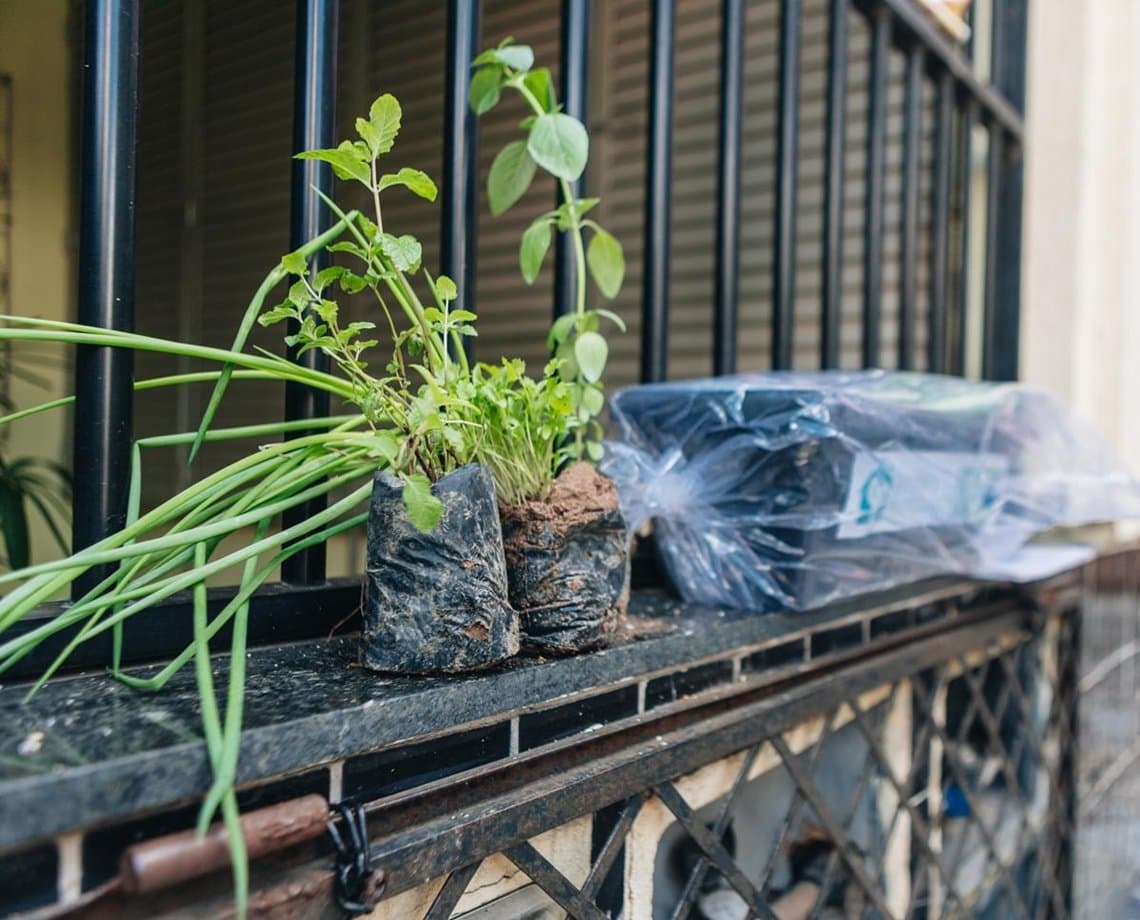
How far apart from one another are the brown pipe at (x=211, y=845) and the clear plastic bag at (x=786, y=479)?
642 millimetres

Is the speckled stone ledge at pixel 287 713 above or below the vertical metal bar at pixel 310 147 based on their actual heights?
below

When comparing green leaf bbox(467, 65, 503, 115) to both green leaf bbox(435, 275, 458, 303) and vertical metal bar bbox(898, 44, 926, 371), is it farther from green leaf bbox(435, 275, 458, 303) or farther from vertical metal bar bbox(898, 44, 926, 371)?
vertical metal bar bbox(898, 44, 926, 371)

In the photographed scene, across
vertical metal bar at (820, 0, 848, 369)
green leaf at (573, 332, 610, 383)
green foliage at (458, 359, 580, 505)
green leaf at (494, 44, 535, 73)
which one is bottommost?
green foliage at (458, 359, 580, 505)

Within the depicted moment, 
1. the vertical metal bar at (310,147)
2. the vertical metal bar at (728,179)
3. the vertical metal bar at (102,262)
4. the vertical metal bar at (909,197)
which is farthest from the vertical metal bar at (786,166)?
the vertical metal bar at (102,262)

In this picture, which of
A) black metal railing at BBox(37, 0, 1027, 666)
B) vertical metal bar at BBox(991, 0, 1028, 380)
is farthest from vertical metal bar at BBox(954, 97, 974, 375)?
vertical metal bar at BBox(991, 0, 1028, 380)

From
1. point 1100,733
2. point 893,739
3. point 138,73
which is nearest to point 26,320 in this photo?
point 138,73

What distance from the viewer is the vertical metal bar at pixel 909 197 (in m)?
1.95

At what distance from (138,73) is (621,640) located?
696 mm

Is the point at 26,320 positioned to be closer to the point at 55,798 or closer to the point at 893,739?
the point at 55,798

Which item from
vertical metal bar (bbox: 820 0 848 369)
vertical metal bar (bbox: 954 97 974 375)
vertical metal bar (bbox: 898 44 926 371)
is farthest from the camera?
→ vertical metal bar (bbox: 954 97 974 375)

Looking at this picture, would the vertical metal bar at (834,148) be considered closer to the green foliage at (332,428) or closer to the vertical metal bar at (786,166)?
the vertical metal bar at (786,166)

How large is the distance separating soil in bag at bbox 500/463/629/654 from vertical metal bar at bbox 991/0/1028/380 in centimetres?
207

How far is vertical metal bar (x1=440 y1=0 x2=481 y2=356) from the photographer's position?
107 cm

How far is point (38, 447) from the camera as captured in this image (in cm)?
295
